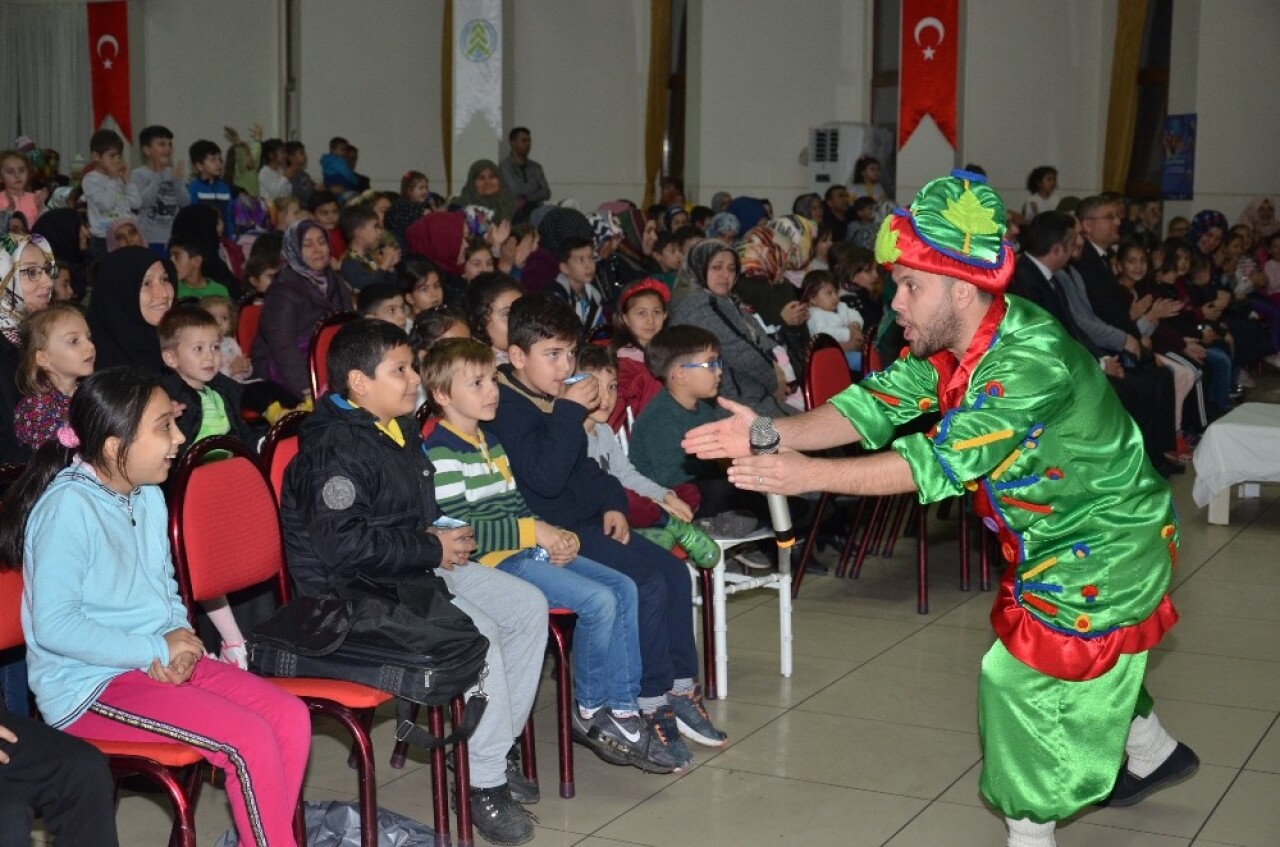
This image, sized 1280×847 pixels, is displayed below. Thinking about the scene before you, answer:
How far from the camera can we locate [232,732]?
2.62 metres

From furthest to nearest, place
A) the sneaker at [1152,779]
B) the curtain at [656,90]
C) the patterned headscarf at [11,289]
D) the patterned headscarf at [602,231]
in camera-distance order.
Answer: the curtain at [656,90], the patterned headscarf at [602,231], the patterned headscarf at [11,289], the sneaker at [1152,779]

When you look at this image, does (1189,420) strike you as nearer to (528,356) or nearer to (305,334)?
(305,334)

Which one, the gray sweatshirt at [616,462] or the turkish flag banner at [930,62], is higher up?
the turkish flag banner at [930,62]

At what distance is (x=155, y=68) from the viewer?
1705 cm

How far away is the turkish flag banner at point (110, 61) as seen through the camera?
17.2 metres

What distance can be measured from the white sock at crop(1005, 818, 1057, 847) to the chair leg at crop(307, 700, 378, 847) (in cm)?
125

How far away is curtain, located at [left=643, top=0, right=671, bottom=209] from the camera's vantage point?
1498 centimetres

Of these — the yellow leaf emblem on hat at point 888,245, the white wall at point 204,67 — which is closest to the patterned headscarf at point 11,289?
the yellow leaf emblem on hat at point 888,245

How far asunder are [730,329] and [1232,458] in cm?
240

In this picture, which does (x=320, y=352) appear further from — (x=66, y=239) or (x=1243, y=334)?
(x=1243, y=334)

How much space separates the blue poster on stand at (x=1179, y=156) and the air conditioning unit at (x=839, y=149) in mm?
2514

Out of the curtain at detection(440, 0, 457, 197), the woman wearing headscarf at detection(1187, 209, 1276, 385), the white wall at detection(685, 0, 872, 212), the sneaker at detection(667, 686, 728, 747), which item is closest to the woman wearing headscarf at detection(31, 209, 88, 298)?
the sneaker at detection(667, 686, 728, 747)

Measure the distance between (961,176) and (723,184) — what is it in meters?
11.6

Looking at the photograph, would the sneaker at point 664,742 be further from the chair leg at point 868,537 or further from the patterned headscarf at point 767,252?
the patterned headscarf at point 767,252
